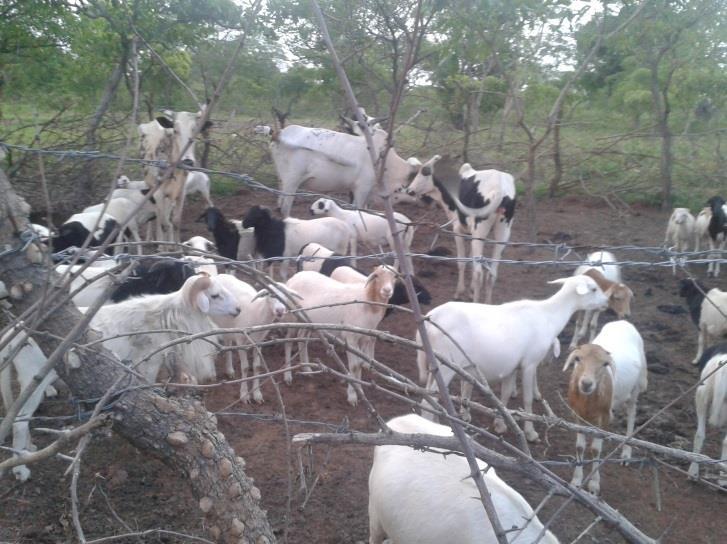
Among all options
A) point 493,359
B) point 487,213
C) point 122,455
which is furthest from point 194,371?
point 487,213

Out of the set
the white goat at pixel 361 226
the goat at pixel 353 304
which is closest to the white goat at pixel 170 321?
the goat at pixel 353 304

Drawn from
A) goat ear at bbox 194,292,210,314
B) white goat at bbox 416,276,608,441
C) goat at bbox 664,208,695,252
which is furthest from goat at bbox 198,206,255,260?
goat at bbox 664,208,695,252

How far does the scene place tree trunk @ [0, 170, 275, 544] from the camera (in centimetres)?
236

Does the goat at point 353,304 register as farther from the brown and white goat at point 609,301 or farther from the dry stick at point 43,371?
the dry stick at point 43,371

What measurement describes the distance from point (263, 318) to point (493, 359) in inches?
76.3

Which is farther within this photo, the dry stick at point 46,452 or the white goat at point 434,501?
the white goat at point 434,501

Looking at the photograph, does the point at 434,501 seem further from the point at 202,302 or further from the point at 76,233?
the point at 76,233

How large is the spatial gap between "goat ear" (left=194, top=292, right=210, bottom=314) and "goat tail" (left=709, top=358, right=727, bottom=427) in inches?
145

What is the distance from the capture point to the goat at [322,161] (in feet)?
34.4

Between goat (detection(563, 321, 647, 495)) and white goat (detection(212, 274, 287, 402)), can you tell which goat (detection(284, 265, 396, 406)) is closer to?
white goat (detection(212, 274, 287, 402))

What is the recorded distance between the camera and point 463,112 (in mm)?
13648

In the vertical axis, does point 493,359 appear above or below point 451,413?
below

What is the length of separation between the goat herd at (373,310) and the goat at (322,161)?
22mm

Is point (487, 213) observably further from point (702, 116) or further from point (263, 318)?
point (702, 116)
